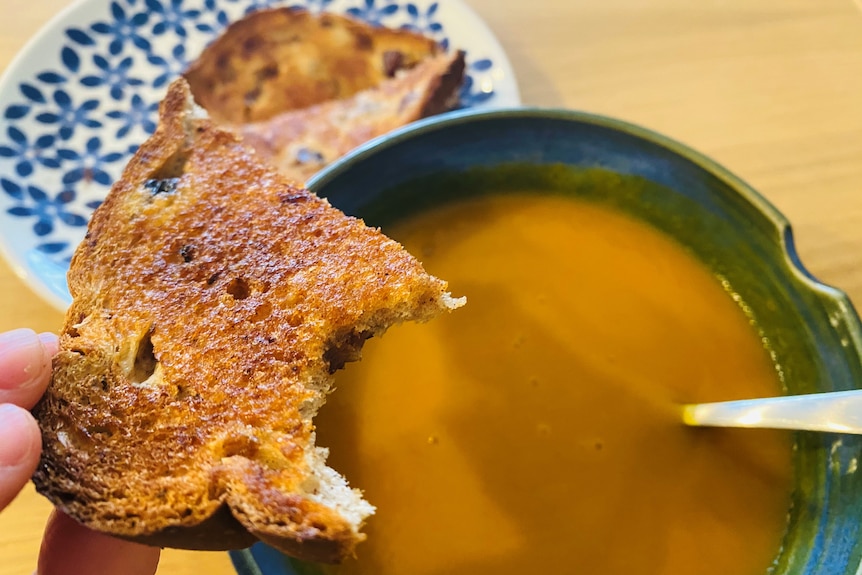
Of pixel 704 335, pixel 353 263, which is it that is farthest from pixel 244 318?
pixel 704 335

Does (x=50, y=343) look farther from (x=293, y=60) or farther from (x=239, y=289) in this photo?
(x=293, y=60)

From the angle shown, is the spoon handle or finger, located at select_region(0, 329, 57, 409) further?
the spoon handle

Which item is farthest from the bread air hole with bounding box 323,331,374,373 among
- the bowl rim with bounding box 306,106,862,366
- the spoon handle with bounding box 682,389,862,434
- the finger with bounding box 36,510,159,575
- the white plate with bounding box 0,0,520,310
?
the white plate with bounding box 0,0,520,310

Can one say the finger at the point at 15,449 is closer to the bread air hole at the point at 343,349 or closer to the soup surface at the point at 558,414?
the bread air hole at the point at 343,349

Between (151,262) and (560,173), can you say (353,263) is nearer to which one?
(151,262)

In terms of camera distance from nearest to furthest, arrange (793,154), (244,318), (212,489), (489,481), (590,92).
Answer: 1. (212,489)
2. (244,318)
3. (489,481)
4. (793,154)
5. (590,92)

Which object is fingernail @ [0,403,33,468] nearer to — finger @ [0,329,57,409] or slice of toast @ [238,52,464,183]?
finger @ [0,329,57,409]
